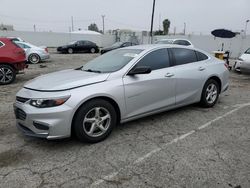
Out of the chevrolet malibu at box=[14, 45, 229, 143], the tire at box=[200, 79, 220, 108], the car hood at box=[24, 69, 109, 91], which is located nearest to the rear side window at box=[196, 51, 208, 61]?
the chevrolet malibu at box=[14, 45, 229, 143]

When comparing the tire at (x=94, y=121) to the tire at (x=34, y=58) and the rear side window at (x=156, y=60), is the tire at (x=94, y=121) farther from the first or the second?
the tire at (x=34, y=58)

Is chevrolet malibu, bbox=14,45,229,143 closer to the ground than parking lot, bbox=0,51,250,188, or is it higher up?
higher up

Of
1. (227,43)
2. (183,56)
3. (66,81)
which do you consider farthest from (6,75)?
(227,43)

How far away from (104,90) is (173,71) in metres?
1.61

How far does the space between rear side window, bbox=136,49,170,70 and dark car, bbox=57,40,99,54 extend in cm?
2134

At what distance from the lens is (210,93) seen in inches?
217

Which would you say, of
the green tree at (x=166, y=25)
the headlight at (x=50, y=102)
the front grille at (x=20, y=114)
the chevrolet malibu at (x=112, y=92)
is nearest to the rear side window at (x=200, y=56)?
the chevrolet malibu at (x=112, y=92)

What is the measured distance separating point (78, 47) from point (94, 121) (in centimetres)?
2282

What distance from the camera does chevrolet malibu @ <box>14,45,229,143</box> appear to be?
11.3ft

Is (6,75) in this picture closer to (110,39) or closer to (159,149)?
(159,149)

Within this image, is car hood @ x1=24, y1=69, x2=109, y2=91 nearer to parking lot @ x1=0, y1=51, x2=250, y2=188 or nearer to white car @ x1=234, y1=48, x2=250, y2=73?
parking lot @ x1=0, y1=51, x2=250, y2=188

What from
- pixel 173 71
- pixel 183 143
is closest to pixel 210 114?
pixel 173 71

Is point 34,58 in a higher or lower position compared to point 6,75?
higher

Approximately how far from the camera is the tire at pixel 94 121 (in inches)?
140
